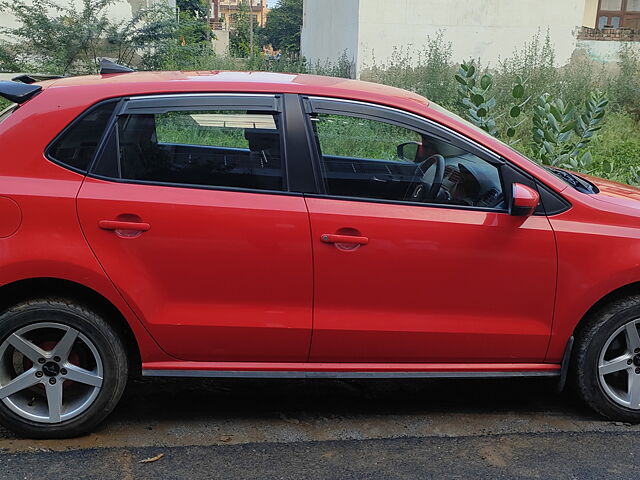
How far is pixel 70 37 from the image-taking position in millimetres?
14000

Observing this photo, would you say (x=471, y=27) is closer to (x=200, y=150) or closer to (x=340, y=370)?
(x=200, y=150)

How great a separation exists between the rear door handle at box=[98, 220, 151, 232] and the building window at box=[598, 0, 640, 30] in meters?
20.0

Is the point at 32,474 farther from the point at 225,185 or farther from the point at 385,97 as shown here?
the point at 385,97

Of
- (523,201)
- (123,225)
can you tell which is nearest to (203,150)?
(123,225)

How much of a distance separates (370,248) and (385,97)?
0.83 metres

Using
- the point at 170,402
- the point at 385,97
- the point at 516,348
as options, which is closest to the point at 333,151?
the point at 385,97

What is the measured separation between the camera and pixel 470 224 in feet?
11.2

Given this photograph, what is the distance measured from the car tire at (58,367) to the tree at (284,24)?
251ft

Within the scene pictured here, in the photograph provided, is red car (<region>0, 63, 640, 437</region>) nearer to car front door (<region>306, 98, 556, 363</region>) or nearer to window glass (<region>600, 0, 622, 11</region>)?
car front door (<region>306, 98, 556, 363</region>)

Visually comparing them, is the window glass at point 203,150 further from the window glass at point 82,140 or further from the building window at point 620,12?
the building window at point 620,12

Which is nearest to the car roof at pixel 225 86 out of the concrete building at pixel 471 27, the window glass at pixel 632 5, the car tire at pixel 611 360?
the car tire at pixel 611 360

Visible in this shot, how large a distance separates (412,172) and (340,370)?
3.66 feet

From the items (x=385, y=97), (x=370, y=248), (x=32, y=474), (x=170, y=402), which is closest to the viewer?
(x=32, y=474)

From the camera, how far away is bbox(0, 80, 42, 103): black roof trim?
3.39 metres
